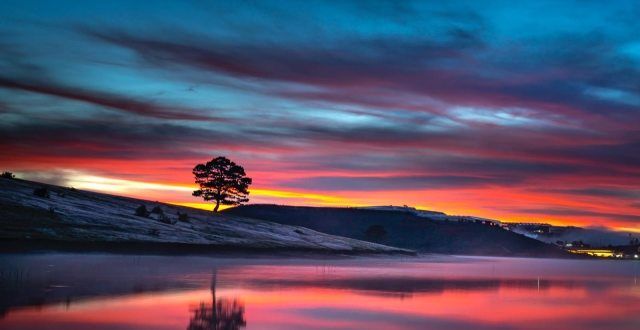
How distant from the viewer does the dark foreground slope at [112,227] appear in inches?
2103

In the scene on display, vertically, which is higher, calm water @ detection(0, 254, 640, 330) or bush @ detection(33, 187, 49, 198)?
bush @ detection(33, 187, 49, 198)

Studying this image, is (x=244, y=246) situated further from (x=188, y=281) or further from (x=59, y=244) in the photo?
(x=188, y=281)

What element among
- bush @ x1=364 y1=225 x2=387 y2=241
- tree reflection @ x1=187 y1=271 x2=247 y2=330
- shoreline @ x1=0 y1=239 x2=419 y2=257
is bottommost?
tree reflection @ x1=187 y1=271 x2=247 y2=330

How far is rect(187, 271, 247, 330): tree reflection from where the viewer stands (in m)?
22.1

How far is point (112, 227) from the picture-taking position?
209 ft

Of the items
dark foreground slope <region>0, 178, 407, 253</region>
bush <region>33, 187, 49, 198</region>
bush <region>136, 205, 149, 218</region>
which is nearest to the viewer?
dark foreground slope <region>0, 178, 407, 253</region>

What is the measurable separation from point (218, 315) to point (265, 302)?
17.6ft

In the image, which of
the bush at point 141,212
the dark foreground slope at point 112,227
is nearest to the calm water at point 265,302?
the dark foreground slope at point 112,227

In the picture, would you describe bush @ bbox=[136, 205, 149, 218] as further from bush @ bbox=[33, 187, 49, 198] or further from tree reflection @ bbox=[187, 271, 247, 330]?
tree reflection @ bbox=[187, 271, 247, 330]

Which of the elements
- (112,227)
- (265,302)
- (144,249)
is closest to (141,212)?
(112,227)

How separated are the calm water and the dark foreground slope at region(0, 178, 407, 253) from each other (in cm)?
735

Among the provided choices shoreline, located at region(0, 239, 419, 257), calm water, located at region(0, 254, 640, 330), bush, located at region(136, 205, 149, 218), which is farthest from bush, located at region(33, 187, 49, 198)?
calm water, located at region(0, 254, 640, 330)

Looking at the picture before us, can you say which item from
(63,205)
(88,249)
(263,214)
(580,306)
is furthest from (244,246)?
(263,214)

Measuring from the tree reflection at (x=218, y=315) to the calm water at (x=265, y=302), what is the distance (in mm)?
33
